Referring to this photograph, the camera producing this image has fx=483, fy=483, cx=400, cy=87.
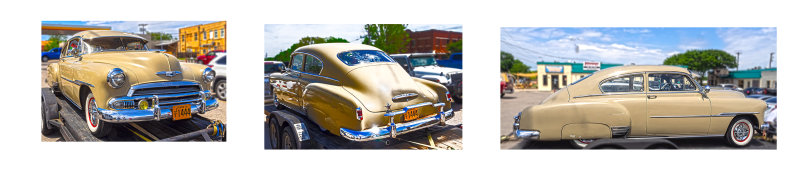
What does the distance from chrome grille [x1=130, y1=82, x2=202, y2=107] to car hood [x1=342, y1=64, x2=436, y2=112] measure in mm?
1617

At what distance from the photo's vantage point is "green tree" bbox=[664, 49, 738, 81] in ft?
16.4

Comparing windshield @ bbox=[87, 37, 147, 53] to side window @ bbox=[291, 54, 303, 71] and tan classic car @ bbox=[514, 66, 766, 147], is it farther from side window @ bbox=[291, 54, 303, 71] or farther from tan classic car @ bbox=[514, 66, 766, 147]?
tan classic car @ bbox=[514, 66, 766, 147]

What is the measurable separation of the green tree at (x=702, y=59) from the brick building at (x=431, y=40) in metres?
2.26

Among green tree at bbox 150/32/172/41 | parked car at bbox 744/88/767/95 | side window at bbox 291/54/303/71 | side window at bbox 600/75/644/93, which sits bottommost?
parked car at bbox 744/88/767/95

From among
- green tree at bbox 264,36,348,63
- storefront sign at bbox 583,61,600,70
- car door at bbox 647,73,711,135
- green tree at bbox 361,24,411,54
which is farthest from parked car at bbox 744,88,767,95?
green tree at bbox 264,36,348,63

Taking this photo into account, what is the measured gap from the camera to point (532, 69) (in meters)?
5.39

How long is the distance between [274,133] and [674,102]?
413 cm

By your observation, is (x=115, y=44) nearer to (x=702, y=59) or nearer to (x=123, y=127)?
(x=123, y=127)

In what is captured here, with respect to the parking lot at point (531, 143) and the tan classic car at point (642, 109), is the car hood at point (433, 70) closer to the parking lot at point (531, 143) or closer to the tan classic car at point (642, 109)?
the parking lot at point (531, 143)

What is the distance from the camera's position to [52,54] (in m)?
5.10

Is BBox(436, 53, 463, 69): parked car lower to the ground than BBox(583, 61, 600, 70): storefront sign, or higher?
higher

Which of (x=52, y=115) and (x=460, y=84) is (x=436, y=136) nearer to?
(x=460, y=84)

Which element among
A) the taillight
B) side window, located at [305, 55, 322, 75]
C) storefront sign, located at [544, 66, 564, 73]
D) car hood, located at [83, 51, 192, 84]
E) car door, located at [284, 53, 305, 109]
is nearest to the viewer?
the taillight

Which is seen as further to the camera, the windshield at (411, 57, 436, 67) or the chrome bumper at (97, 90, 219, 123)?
the windshield at (411, 57, 436, 67)
